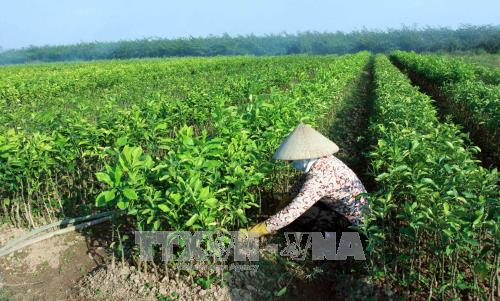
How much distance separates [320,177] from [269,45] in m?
98.9

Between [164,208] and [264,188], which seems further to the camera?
[264,188]

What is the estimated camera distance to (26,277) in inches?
152

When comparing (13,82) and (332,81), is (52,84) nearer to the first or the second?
(13,82)

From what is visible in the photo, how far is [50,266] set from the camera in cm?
400

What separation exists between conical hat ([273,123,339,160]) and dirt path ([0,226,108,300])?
2.00 metres

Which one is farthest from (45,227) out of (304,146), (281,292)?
(304,146)

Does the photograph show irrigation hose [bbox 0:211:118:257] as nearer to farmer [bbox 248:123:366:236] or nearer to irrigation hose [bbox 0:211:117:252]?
irrigation hose [bbox 0:211:117:252]

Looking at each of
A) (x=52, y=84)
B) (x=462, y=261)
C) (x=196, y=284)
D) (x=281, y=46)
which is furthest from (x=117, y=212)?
(x=281, y=46)

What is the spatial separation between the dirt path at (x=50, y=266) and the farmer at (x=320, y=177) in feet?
5.97

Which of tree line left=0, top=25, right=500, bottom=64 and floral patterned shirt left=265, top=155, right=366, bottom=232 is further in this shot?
tree line left=0, top=25, right=500, bottom=64

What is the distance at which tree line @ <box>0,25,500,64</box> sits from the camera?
7194 cm

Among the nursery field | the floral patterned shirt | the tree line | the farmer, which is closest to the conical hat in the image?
the farmer

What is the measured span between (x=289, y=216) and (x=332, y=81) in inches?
310

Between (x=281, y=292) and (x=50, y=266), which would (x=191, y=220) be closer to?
(x=281, y=292)
